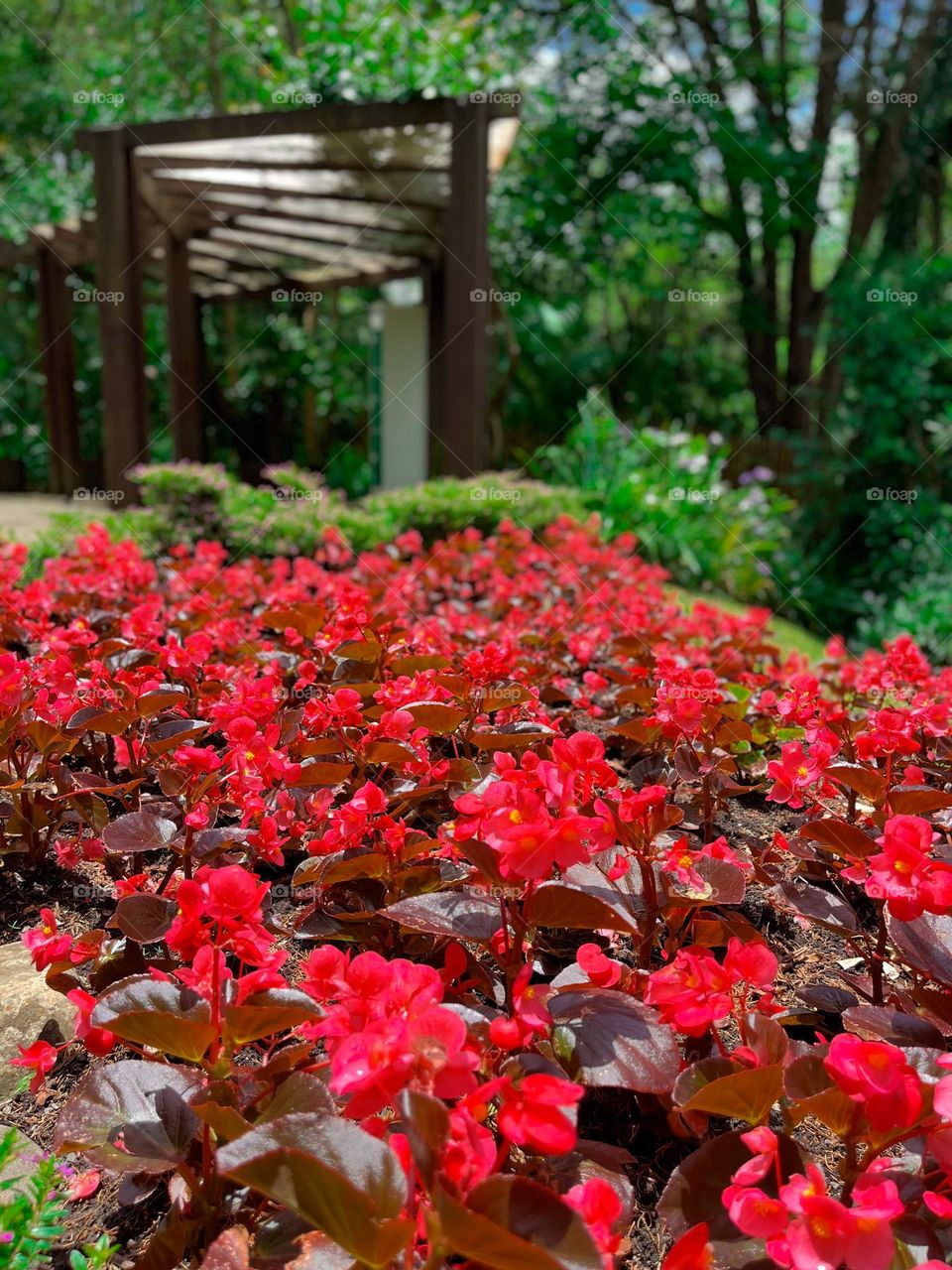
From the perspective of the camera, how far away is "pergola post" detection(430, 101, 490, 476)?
5.71 metres

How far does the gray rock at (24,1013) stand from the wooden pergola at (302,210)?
5.08 metres

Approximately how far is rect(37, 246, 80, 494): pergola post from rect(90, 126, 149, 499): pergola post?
3.47 m

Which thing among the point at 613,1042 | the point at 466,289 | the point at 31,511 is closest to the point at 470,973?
the point at 613,1042

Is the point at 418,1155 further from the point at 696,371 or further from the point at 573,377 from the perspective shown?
the point at 696,371

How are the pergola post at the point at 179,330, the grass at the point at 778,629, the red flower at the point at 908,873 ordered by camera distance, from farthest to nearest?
1. the pergola post at the point at 179,330
2. the grass at the point at 778,629
3. the red flower at the point at 908,873

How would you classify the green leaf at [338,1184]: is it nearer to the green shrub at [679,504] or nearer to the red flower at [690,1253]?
the red flower at [690,1253]

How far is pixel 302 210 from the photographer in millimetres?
7508

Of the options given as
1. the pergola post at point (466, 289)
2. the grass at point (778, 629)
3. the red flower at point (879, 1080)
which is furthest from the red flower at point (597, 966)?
the pergola post at point (466, 289)

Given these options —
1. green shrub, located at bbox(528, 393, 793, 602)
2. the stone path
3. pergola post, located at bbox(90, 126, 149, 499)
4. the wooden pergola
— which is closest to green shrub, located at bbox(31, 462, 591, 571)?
the stone path

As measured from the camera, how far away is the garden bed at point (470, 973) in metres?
0.77

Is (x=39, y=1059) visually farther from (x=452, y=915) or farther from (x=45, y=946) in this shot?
(x=452, y=915)

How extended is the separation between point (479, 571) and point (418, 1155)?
3.43m

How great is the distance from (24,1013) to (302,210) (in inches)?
285

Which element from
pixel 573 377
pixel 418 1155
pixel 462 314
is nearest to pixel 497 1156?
pixel 418 1155
